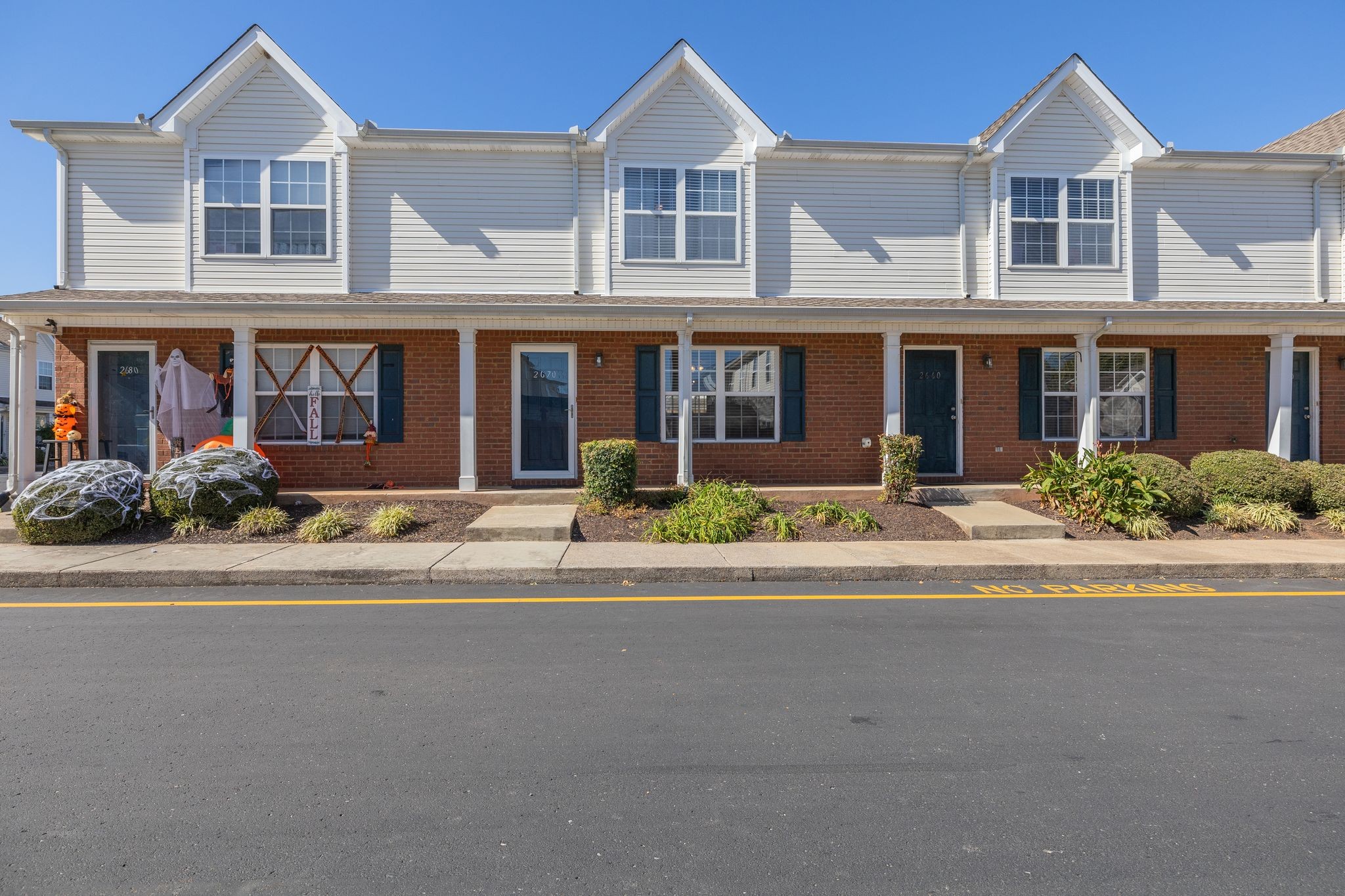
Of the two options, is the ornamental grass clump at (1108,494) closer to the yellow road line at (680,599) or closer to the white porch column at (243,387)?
the yellow road line at (680,599)

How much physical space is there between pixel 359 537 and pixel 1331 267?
17086 millimetres

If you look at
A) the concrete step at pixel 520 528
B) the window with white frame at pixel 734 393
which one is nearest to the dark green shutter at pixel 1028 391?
the window with white frame at pixel 734 393

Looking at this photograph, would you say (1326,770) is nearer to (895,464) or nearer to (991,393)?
(895,464)

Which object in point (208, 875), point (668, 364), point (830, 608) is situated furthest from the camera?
point (668, 364)

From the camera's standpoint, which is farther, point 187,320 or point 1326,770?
point 187,320

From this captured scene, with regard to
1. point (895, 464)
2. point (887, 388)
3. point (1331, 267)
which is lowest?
point (895, 464)

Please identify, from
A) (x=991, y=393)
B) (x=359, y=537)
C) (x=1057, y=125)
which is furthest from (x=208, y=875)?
(x=1057, y=125)

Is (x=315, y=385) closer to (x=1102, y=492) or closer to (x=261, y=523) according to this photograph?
(x=261, y=523)

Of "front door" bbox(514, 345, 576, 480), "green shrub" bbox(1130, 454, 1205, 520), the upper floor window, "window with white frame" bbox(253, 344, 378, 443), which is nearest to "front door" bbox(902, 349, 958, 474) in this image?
the upper floor window

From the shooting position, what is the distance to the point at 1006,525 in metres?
9.10

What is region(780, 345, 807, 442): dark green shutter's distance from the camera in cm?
1228

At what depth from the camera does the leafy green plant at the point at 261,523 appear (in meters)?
8.93

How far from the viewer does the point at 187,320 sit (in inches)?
416

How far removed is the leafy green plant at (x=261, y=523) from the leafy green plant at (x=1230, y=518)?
12265 mm
